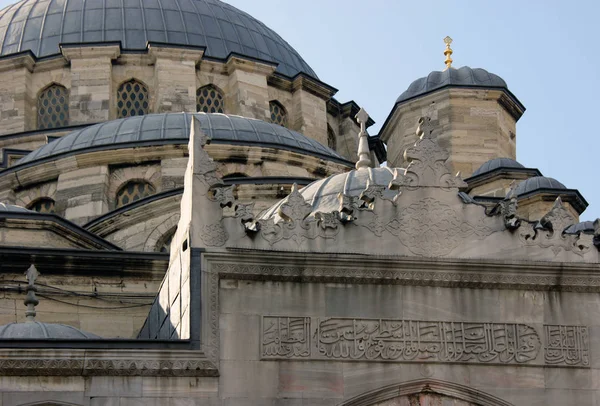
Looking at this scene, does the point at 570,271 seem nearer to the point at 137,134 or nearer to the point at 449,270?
the point at 449,270

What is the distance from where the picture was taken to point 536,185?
36.2 meters

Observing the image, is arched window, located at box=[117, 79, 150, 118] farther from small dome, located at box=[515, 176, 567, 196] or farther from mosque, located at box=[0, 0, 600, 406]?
mosque, located at box=[0, 0, 600, 406]

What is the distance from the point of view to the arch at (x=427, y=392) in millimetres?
20844

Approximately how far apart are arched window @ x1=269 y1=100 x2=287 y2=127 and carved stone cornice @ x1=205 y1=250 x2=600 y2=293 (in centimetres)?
2503

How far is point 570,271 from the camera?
21.8 meters

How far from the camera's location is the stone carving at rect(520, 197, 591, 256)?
21938 mm

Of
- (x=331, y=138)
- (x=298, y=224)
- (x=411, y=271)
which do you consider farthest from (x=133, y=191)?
(x=411, y=271)

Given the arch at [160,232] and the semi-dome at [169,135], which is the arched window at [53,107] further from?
the arch at [160,232]

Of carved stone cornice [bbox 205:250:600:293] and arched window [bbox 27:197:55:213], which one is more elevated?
arched window [bbox 27:197:55:213]

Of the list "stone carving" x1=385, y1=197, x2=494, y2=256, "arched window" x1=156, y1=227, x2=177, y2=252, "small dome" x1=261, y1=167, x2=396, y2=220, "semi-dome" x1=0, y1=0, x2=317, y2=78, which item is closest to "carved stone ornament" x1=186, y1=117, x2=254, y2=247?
"stone carving" x1=385, y1=197, x2=494, y2=256

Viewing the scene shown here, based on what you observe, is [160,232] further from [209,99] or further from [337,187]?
[209,99]

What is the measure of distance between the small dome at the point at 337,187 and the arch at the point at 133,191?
1275 centimetres

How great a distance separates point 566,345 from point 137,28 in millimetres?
27664

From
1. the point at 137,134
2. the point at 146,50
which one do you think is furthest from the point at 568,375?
the point at 146,50
